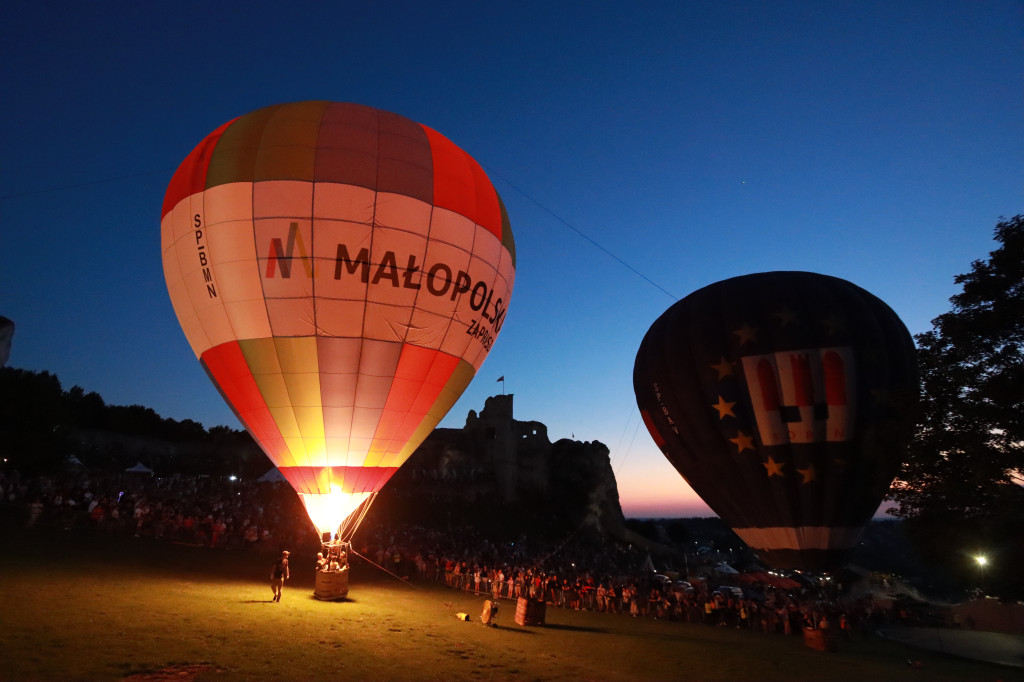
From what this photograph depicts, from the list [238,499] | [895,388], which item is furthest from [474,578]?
[238,499]

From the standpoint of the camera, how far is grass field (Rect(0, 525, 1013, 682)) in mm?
6586

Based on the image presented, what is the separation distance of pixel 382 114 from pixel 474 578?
1228 centimetres

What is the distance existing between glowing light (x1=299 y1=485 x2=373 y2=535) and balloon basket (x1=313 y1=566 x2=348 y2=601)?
78 centimetres

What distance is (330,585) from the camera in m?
11.0

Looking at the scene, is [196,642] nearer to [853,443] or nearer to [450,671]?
[450,671]

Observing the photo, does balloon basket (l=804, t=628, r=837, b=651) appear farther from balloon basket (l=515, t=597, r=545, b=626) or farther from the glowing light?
the glowing light

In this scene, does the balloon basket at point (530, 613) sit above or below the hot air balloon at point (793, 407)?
below

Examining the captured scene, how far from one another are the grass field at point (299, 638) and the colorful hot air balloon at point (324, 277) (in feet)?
8.57

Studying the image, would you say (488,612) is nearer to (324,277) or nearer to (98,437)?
(324,277)

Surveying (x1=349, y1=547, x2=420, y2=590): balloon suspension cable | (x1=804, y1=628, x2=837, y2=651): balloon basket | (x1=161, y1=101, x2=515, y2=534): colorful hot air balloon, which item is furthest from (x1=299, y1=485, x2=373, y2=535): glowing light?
(x1=804, y1=628, x2=837, y2=651): balloon basket

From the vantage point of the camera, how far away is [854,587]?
105ft

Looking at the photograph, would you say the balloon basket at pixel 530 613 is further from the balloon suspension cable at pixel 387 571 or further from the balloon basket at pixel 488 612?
the balloon suspension cable at pixel 387 571

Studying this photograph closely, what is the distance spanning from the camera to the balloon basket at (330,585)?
1096 centimetres

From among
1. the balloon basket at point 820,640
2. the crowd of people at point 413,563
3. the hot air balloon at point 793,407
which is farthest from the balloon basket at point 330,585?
the balloon basket at point 820,640
